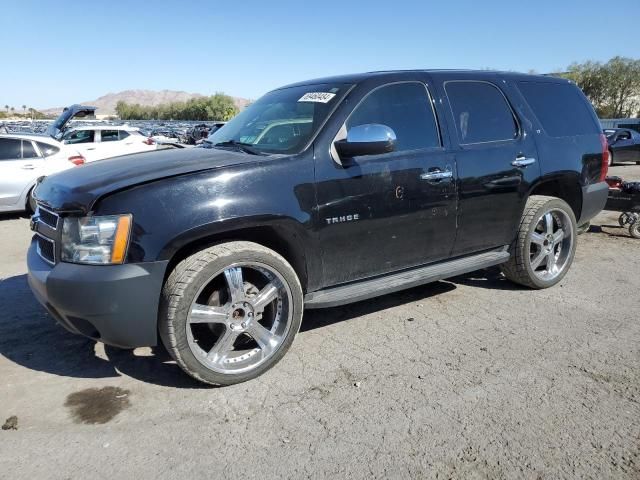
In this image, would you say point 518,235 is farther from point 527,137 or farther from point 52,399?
point 52,399

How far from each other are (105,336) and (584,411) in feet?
8.93

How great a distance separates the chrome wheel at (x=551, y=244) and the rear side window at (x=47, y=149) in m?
8.69

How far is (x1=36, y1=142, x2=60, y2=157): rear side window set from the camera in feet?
30.2

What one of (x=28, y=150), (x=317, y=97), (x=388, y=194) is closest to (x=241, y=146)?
(x=317, y=97)

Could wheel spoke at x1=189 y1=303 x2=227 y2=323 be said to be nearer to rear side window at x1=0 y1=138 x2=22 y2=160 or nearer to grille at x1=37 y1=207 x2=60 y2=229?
grille at x1=37 y1=207 x2=60 y2=229

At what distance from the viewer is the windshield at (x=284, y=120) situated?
3.38m

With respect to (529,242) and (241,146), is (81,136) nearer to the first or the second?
(241,146)

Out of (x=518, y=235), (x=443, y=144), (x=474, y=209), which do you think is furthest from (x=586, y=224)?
(x=443, y=144)

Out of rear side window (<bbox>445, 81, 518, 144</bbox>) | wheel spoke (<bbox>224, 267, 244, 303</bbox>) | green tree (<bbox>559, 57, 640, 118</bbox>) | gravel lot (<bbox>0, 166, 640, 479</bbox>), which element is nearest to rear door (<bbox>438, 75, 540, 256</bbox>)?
rear side window (<bbox>445, 81, 518, 144</bbox>)

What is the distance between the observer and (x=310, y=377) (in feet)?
10.2

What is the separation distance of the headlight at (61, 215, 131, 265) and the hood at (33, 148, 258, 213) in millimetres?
106

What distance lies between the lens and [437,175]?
366cm

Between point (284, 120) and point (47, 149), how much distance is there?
7.51m

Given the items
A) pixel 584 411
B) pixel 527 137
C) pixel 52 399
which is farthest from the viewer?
pixel 527 137
